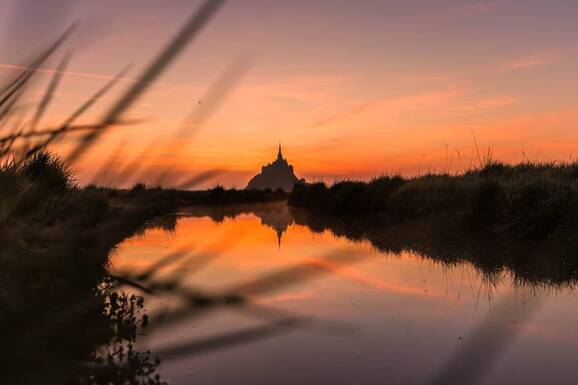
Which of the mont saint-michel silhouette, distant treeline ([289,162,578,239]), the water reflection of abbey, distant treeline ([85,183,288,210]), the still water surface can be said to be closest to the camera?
distant treeline ([85,183,288,210])

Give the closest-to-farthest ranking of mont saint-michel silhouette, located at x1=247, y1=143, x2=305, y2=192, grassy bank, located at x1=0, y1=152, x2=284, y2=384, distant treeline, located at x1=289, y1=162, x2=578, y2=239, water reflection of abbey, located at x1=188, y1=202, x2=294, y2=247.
Result: grassy bank, located at x1=0, y1=152, x2=284, y2=384 < distant treeline, located at x1=289, y1=162, x2=578, y2=239 < water reflection of abbey, located at x1=188, y1=202, x2=294, y2=247 < mont saint-michel silhouette, located at x1=247, y1=143, x2=305, y2=192

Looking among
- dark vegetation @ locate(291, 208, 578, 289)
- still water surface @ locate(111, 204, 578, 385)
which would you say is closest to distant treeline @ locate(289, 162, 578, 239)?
dark vegetation @ locate(291, 208, 578, 289)

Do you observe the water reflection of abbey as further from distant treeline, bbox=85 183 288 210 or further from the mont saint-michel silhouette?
the mont saint-michel silhouette

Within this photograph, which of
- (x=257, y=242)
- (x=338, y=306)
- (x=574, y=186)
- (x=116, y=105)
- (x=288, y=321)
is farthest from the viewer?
(x=257, y=242)

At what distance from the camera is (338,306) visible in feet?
24.7

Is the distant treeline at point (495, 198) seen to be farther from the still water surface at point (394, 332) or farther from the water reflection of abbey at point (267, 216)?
the still water surface at point (394, 332)

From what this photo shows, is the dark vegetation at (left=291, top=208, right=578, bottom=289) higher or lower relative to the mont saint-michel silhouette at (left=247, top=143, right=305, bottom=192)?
lower

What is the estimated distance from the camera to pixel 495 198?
669 inches

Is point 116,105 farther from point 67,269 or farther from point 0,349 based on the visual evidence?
point 0,349

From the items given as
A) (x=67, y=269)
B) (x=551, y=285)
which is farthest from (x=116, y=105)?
(x=551, y=285)

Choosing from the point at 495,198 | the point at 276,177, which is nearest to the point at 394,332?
the point at 495,198

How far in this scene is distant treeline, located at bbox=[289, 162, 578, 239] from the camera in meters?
14.2

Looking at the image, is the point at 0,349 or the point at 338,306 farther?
the point at 338,306

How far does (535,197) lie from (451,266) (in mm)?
5743
